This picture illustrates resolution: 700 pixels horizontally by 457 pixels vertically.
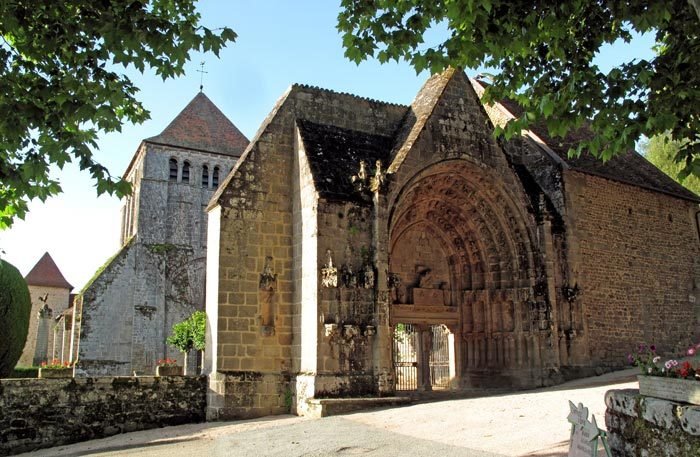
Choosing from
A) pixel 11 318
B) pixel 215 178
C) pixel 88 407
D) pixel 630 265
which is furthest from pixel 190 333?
pixel 215 178

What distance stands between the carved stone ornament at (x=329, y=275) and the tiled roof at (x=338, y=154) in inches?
56.4

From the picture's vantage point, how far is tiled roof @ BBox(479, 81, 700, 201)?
17.3 metres

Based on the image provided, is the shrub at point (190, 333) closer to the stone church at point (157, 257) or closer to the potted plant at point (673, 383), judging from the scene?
the stone church at point (157, 257)

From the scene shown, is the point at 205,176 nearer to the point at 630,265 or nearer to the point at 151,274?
the point at 151,274

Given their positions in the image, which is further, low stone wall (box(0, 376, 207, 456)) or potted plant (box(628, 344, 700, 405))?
low stone wall (box(0, 376, 207, 456))

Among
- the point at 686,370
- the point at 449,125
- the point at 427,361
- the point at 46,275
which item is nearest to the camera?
the point at 686,370

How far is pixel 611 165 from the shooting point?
1867cm

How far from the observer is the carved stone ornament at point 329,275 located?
38.0 ft

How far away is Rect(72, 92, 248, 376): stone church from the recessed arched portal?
667 inches

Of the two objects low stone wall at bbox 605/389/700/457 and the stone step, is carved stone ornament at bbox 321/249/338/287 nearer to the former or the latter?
the stone step

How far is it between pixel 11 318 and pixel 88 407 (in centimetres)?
420

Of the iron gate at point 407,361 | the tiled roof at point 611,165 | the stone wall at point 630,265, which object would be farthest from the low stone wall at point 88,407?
the tiled roof at point 611,165

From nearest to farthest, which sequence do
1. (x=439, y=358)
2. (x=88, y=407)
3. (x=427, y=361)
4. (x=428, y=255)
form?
(x=88, y=407), (x=428, y=255), (x=427, y=361), (x=439, y=358)

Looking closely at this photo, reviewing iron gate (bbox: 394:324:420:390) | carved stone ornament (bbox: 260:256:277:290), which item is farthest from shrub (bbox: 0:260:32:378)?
iron gate (bbox: 394:324:420:390)
